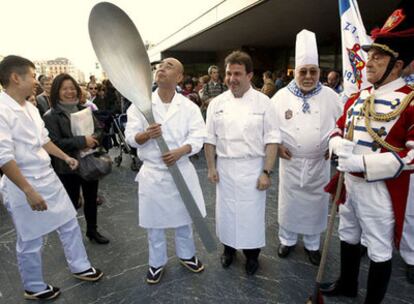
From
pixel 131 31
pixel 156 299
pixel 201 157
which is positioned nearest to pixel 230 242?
pixel 156 299

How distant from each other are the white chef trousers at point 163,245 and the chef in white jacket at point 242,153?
0.29m

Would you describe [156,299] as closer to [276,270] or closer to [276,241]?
[276,270]

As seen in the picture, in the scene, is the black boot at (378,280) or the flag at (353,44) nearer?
the black boot at (378,280)

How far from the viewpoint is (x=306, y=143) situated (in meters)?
2.42

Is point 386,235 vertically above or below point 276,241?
above

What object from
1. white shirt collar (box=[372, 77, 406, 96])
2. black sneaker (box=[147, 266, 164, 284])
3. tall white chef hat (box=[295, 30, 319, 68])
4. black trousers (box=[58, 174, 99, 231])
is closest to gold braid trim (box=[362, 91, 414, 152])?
white shirt collar (box=[372, 77, 406, 96])

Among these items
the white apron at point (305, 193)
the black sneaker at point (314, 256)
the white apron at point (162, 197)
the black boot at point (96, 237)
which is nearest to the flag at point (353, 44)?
the white apron at point (305, 193)

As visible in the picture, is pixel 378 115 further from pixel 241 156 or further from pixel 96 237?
pixel 96 237

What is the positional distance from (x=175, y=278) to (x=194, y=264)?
18 cm

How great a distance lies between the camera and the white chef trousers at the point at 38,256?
207 cm

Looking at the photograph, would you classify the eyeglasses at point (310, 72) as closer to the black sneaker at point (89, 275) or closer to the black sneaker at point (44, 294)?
the black sneaker at point (89, 275)

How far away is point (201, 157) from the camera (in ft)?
21.0

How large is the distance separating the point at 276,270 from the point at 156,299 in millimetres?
951

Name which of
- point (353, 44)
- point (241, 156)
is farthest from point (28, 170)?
point (353, 44)
